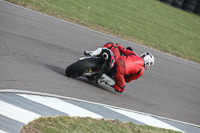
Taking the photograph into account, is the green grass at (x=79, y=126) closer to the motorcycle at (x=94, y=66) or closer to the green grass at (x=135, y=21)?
the motorcycle at (x=94, y=66)

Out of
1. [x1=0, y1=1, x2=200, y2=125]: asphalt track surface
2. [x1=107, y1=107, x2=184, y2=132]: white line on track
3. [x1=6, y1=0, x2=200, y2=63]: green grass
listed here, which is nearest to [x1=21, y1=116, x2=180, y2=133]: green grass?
[x1=107, y1=107, x2=184, y2=132]: white line on track

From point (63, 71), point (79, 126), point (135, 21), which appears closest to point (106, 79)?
point (63, 71)

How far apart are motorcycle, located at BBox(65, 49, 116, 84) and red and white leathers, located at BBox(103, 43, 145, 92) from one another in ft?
0.51

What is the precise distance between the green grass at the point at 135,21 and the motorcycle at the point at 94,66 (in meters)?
6.98

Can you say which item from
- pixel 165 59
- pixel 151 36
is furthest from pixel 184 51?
pixel 165 59

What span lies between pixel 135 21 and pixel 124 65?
1158 cm

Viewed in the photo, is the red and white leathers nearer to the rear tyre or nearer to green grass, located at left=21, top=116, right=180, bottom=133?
the rear tyre

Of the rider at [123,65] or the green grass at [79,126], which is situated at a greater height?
the rider at [123,65]

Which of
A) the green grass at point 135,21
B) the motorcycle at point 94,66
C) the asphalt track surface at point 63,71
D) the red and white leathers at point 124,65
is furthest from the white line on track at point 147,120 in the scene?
the green grass at point 135,21

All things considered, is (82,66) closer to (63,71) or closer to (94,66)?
(94,66)

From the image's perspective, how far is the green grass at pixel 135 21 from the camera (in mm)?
15094

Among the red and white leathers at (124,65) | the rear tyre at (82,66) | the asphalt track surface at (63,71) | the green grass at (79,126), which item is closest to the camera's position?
the green grass at (79,126)

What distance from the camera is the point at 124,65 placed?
7.71 metres

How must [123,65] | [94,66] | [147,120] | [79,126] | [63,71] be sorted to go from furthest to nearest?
[63,71]
[123,65]
[94,66]
[147,120]
[79,126]
